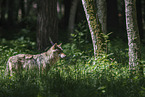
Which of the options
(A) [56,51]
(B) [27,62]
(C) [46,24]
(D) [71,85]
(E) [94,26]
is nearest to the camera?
(D) [71,85]

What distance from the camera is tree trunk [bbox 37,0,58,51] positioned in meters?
9.26

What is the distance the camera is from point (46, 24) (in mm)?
9273

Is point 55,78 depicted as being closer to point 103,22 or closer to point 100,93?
point 100,93

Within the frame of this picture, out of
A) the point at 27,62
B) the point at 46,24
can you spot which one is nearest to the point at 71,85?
the point at 27,62

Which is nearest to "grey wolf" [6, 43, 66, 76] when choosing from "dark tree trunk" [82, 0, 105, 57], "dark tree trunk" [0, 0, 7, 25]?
"dark tree trunk" [82, 0, 105, 57]

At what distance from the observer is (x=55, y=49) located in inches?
253

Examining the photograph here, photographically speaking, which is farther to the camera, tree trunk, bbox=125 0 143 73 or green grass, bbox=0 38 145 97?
tree trunk, bbox=125 0 143 73

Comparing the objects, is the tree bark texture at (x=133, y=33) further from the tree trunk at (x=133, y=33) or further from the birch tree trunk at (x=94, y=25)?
the birch tree trunk at (x=94, y=25)

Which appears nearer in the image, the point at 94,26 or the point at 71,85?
the point at 71,85

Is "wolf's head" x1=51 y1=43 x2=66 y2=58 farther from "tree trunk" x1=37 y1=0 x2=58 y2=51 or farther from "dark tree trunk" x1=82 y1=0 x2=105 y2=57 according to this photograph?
"tree trunk" x1=37 y1=0 x2=58 y2=51

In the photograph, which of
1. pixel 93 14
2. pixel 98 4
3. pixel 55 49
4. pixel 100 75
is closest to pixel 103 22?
pixel 98 4

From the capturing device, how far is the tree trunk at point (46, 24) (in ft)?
30.4

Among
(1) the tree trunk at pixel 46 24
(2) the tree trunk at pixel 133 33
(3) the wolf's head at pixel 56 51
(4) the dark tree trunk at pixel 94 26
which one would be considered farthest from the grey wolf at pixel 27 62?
(1) the tree trunk at pixel 46 24

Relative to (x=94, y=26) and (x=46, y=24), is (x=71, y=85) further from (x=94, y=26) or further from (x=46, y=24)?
(x=46, y=24)
